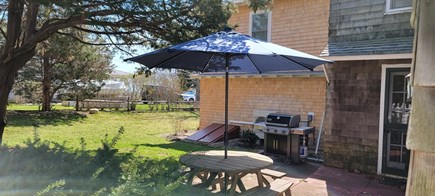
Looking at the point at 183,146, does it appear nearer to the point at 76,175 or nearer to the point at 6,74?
the point at 6,74

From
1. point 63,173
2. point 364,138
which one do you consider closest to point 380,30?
point 364,138

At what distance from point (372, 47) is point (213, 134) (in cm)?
610

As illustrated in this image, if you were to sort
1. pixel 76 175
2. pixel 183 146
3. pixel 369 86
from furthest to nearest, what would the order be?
pixel 183 146, pixel 369 86, pixel 76 175

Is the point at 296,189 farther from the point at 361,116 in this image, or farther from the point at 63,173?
the point at 63,173

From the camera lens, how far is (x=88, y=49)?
16.4 metres

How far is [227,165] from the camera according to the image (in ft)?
14.0

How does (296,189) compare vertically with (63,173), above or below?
below

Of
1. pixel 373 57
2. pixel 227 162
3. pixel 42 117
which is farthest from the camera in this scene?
pixel 42 117

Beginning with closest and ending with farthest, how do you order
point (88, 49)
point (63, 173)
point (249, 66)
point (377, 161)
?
point (63, 173) → point (249, 66) → point (377, 161) → point (88, 49)

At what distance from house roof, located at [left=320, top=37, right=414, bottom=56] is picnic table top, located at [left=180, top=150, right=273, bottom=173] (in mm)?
3394

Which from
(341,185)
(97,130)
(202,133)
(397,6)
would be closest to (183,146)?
(202,133)

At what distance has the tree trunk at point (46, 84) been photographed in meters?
16.4

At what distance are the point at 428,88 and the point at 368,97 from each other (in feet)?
21.1

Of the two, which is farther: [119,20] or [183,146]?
[183,146]
